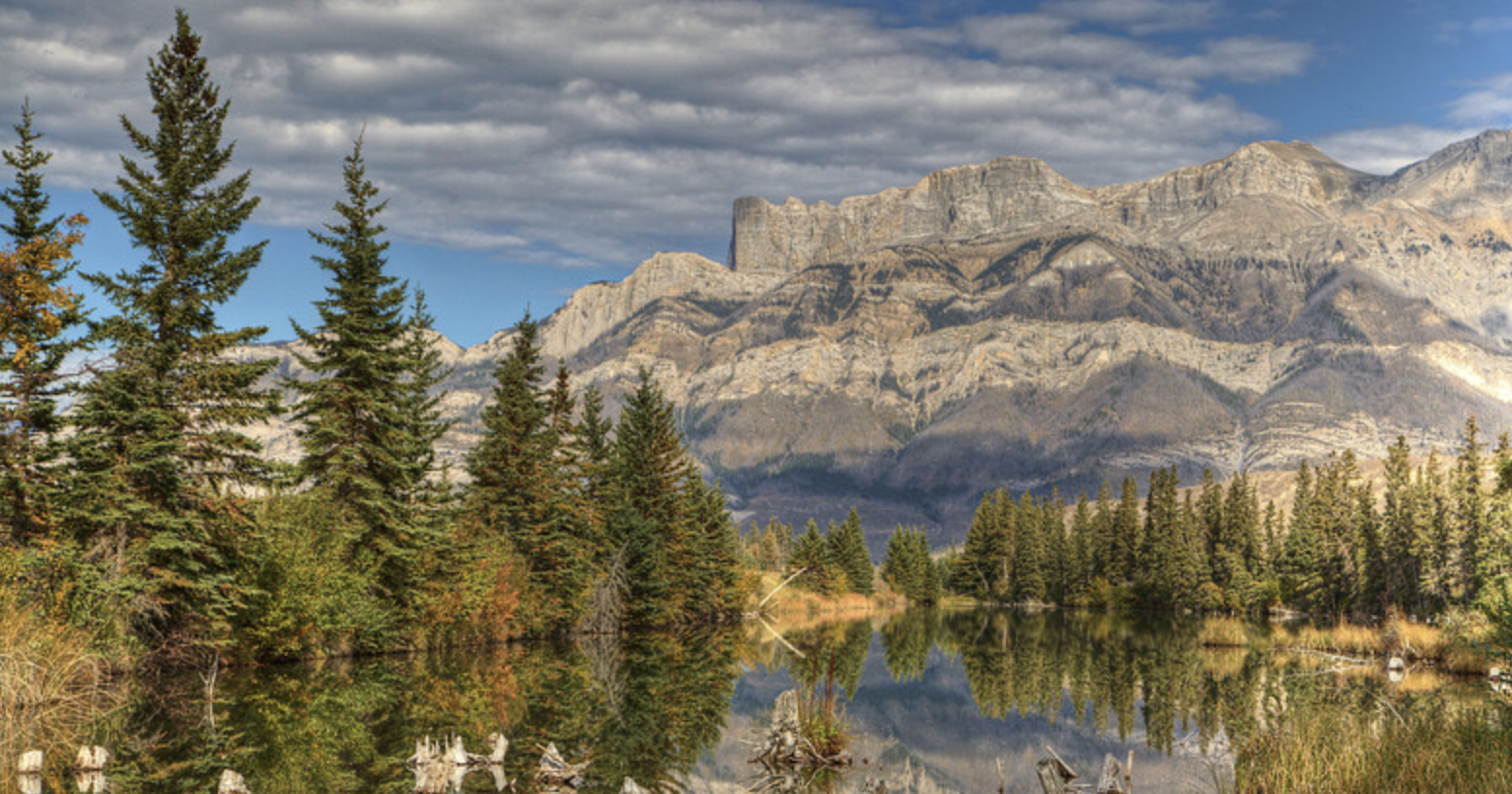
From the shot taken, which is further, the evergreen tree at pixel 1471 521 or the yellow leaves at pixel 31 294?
the evergreen tree at pixel 1471 521

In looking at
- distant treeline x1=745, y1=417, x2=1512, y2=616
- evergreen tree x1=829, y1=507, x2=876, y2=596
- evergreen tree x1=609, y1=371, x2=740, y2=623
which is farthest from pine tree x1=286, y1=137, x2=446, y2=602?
evergreen tree x1=829, y1=507, x2=876, y2=596

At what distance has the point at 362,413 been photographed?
152 ft

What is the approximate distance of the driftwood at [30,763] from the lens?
17.5 m

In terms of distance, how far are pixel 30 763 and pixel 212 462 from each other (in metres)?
19.6

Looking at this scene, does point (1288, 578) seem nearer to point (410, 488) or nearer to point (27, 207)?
point (410, 488)

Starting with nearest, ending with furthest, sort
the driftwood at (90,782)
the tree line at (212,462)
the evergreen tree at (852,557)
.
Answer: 1. the driftwood at (90,782)
2. the tree line at (212,462)
3. the evergreen tree at (852,557)

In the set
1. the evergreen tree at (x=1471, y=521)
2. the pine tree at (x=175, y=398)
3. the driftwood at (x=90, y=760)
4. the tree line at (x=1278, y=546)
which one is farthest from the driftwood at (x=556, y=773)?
the evergreen tree at (x=1471, y=521)

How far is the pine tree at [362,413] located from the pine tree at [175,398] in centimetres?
698

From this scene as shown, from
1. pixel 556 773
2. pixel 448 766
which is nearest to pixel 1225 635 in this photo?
pixel 556 773

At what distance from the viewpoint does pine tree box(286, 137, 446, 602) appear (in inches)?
1751

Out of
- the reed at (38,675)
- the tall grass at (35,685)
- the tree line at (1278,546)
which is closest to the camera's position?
the tall grass at (35,685)

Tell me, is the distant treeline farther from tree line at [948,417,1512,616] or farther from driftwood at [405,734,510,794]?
driftwood at [405,734,510,794]

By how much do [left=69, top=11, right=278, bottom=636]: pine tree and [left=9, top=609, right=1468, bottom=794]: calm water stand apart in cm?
379

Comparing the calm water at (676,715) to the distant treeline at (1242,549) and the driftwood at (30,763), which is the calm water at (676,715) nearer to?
the driftwood at (30,763)
